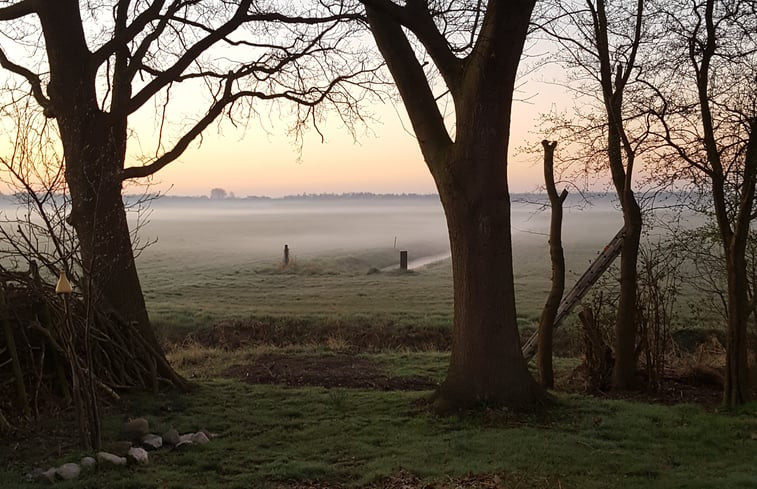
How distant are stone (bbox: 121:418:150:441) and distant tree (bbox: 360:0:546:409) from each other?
3.65 metres

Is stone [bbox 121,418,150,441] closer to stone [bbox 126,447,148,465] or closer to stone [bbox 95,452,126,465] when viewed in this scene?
stone [bbox 126,447,148,465]

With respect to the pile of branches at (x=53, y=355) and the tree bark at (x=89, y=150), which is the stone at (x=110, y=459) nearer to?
the pile of branches at (x=53, y=355)

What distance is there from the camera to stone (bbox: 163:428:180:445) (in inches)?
310

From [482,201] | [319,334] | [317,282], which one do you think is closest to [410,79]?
[482,201]

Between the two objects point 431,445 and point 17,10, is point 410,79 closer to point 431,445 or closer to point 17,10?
point 431,445

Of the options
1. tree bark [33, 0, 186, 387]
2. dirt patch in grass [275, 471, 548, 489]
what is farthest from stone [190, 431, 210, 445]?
tree bark [33, 0, 186, 387]

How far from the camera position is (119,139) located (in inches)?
438

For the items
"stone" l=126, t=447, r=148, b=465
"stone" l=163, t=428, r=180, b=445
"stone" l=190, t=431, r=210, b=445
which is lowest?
"stone" l=190, t=431, r=210, b=445

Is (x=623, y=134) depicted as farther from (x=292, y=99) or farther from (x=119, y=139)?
(x=119, y=139)

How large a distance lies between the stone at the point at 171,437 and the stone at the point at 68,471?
1.33m

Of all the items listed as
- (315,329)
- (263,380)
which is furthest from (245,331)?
(263,380)

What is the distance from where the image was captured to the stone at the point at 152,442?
25.2 ft

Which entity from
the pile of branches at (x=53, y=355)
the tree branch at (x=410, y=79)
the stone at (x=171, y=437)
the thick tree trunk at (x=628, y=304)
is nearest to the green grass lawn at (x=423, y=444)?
the stone at (x=171, y=437)

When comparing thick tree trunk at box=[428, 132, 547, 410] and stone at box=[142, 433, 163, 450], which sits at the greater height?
thick tree trunk at box=[428, 132, 547, 410]
